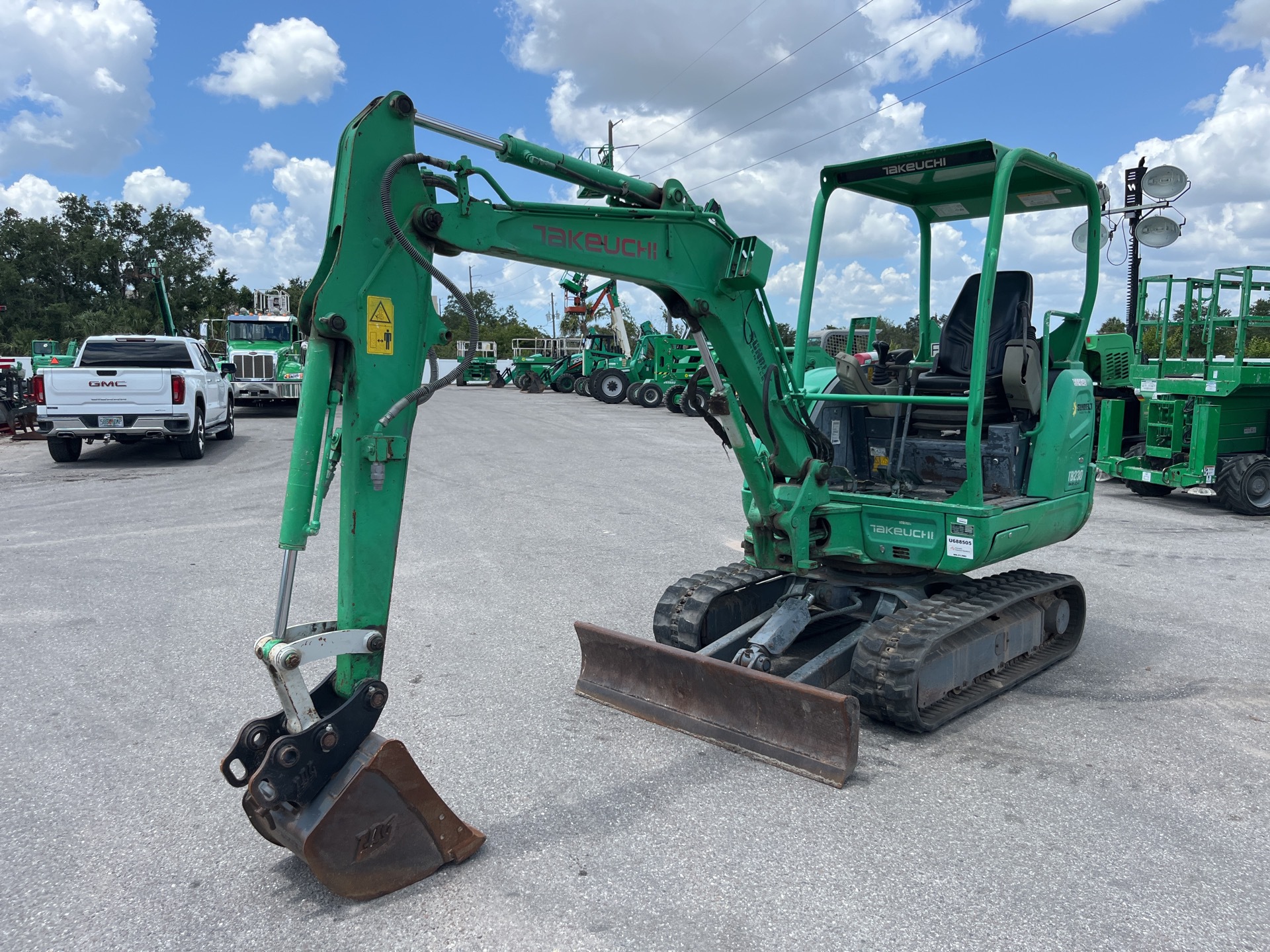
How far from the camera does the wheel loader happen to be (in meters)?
3.35

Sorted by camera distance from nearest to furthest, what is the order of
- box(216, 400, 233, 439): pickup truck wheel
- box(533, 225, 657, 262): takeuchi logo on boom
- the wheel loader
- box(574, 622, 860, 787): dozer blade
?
1. the wheel loader
2. box(533, 225, 657, 262): takeuchi logo on boom
3. box(574, 622, 860, 787): dozer blade
4. box(216, 400, 233, 439): pickup truck wheel

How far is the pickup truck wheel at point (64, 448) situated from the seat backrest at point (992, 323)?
46.5ft

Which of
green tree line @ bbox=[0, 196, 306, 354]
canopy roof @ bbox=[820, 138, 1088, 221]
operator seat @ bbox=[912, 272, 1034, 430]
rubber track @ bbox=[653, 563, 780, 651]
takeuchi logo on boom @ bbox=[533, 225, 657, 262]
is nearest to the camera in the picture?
takeuchi logo on boom @ bbox=[533, 225, 657, 262]

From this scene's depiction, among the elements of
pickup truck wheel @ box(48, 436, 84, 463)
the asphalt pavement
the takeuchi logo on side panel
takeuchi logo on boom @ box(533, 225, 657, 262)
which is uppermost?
takeuchi logo on boom @ box(533, 225, 657, 262)

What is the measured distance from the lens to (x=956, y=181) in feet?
19.9

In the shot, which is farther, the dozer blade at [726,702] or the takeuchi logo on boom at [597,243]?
the dozer blade at [726,702]

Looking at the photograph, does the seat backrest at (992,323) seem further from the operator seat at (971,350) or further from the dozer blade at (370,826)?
the dozer blade at (370,826)

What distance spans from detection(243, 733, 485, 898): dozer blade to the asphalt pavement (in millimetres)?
90

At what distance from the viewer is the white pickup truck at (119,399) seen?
47.1 feet

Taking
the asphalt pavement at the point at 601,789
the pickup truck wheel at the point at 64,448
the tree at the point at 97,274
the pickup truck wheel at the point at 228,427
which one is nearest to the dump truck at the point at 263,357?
the pickup truck wheel at the point at 228,427

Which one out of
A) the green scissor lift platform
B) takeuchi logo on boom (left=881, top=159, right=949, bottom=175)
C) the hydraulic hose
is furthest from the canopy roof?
the green scissor lift platform

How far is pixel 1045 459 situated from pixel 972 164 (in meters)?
1.81

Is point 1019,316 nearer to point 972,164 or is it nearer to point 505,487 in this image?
point 972,164

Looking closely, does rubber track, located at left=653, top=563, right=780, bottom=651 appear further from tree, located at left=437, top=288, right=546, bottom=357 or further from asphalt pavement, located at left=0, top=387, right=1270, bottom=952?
tree, located at left=437, top=288, right=546, bottom=357
